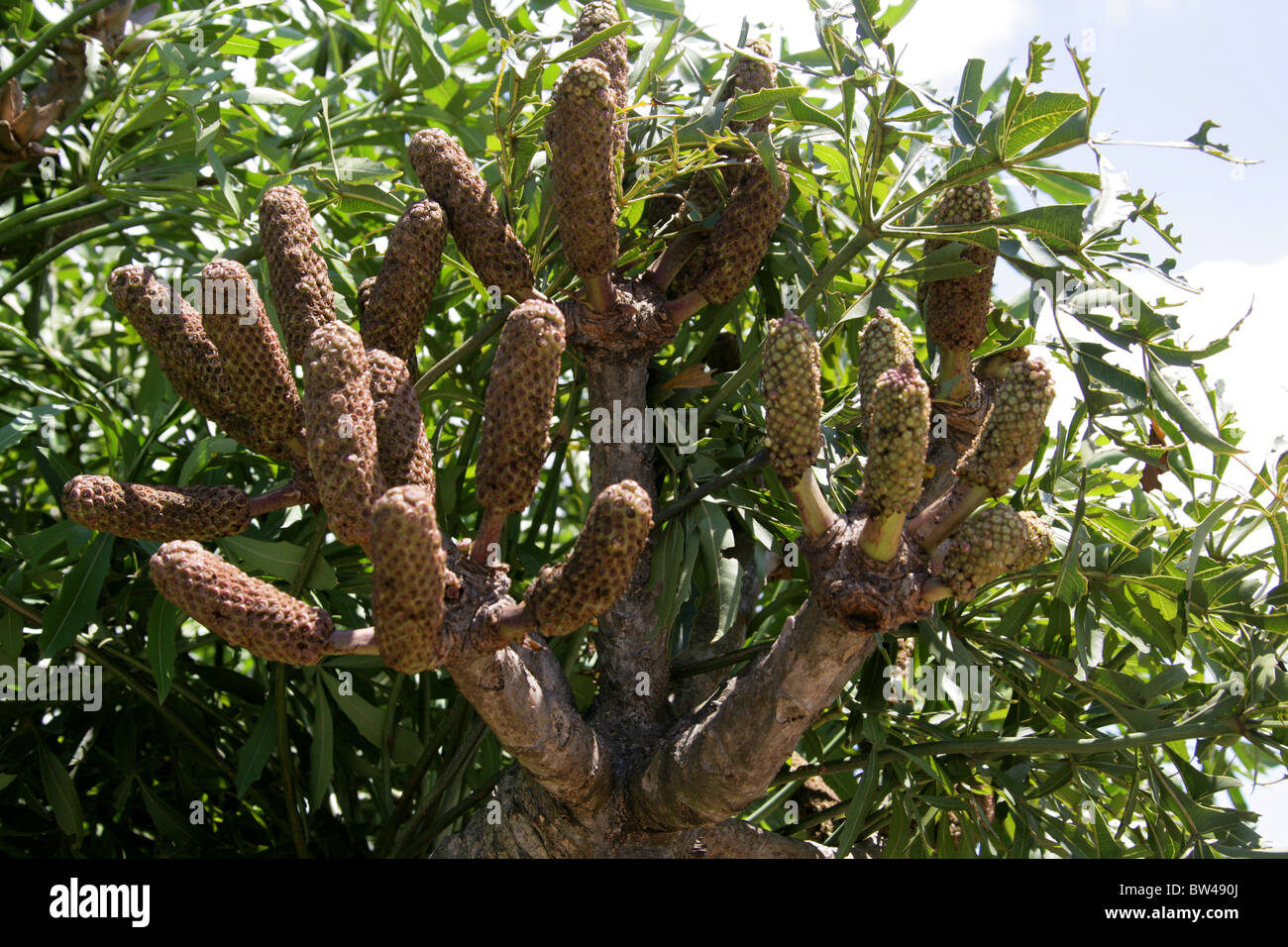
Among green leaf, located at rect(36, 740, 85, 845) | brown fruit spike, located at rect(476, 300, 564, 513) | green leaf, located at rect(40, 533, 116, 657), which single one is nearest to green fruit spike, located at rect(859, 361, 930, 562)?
brown fruit spike, located at rect(476, 300, 564, 513)

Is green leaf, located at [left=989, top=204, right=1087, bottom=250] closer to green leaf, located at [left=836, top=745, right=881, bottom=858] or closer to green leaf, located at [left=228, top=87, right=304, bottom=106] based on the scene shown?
green leaf, located at [left=836, top=745, right=881, bottom=858]

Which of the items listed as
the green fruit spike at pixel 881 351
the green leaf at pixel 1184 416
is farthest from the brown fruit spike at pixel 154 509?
the green leaf at pixel 1184 416

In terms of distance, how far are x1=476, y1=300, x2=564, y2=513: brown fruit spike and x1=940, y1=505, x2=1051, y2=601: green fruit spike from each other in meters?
0.45

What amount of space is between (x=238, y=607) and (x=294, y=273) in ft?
1.31

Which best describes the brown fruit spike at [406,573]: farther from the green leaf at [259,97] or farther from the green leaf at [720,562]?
the green leaf at [259,97]

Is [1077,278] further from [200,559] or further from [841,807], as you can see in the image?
[200,559]

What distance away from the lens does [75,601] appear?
66.1 inches

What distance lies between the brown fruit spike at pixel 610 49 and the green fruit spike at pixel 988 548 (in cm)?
61

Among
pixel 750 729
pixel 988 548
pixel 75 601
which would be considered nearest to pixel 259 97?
pixel 75 601

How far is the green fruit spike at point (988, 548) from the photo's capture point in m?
1.18

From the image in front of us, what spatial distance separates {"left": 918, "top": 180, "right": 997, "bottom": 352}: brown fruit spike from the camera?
57.2 inches

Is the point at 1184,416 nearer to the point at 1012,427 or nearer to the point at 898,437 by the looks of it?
the point at 1012,427

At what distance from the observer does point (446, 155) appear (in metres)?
1.42

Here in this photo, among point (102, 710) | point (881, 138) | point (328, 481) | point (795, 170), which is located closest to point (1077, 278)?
point (881, 138)
